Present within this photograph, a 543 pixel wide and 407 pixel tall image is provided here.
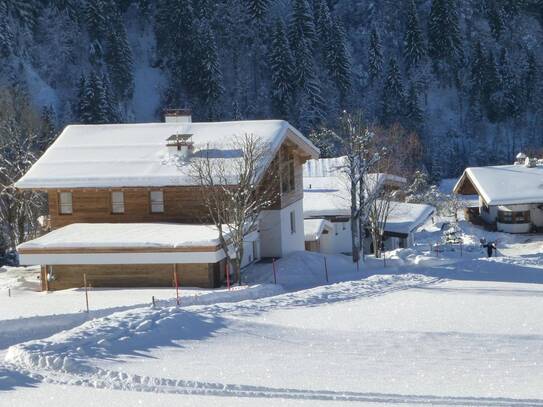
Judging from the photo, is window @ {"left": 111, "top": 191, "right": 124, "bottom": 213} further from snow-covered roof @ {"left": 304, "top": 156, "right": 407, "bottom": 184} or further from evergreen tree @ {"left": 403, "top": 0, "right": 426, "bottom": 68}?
evergreen tree @ {"left": 403, "top": 0, "right": 426, "bottom": 68}

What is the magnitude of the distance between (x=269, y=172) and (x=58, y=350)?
17375 millimetres

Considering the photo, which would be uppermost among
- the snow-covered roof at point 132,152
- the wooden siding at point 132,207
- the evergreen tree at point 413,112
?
the evergreen tree at point 413,112

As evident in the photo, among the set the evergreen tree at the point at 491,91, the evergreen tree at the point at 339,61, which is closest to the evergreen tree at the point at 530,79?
the evergreen tree at the point at 491,91

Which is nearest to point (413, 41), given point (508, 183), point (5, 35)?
point (5, 35)

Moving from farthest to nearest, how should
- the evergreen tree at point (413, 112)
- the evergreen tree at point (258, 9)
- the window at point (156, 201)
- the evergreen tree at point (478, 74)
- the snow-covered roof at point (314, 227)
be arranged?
the evergreen tree at point (478, 74) < the evergreen tree at point (258, 9) < the evergreen tree at point (413, 112) < the snow-covered roof at point (314, 227) < the window at point (156, 201)

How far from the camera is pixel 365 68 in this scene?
9925cm

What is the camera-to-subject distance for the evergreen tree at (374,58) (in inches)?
3821

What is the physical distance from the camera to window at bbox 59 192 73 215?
3172 centimetres

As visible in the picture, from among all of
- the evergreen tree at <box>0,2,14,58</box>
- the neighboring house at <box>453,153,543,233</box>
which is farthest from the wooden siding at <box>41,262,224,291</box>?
the evergreen tree at <box>0,2,14,58</box>

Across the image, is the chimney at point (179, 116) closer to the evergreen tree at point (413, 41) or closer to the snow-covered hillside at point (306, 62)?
the snow-covered hillside at point (306, 62)

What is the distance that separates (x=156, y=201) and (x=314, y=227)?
11643 millimetres

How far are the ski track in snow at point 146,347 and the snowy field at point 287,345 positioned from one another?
3cm

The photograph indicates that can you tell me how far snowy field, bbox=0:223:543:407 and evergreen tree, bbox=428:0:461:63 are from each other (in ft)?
250

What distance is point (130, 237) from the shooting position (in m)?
27.6
